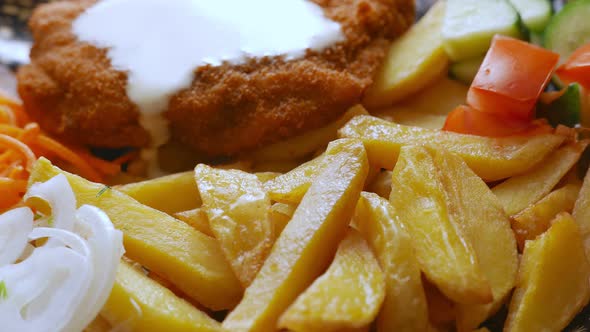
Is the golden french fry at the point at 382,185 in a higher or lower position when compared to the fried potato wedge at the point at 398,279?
lower

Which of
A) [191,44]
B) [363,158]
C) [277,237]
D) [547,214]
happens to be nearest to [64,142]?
[191,44]

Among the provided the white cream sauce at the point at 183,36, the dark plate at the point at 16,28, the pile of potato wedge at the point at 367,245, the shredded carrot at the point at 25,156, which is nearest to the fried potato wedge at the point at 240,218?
the pile of potato wedge at the point at 367,245

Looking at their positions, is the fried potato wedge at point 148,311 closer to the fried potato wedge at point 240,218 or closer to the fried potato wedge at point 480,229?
the fried potato wedge at point 240,218

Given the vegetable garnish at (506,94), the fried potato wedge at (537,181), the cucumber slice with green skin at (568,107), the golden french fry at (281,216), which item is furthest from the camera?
the cucumber slice with green skin at (568,107)

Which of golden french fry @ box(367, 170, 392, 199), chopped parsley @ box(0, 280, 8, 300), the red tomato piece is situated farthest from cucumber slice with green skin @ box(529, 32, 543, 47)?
chopped parsley @ box(0, 280, 8, 300)

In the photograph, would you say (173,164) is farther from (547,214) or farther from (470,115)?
(547,214)

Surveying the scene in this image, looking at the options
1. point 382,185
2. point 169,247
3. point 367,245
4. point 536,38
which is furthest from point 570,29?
point 169,247

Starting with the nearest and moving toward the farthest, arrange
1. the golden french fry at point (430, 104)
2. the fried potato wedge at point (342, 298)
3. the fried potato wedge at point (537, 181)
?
the fried potato wedge at point (342, 298), the fried potato wedge at point (537, 181), the golden french fry at point (430, 104)

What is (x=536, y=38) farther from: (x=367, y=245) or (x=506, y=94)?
(x=367, y=245)
